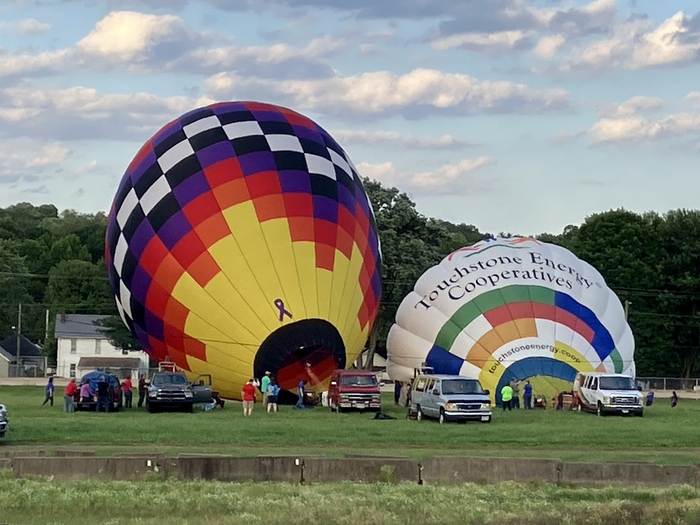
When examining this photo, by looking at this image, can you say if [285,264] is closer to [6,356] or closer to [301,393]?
[301,393]

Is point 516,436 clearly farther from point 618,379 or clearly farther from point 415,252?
point 415,252

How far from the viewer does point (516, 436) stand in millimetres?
26875

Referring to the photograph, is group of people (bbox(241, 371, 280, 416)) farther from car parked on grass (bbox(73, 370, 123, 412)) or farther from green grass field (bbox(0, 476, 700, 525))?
green grass field (bbox(0, 476, 700, 525))

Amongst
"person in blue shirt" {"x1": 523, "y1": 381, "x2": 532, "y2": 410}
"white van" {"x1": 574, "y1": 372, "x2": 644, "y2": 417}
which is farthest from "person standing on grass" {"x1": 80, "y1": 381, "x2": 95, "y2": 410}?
"white van" {"x1": 574, "y1": 372, "x2": 644, "y2": 417}

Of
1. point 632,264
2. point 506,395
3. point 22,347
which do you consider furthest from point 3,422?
point 22,347

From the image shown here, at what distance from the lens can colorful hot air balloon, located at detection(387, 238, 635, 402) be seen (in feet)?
126

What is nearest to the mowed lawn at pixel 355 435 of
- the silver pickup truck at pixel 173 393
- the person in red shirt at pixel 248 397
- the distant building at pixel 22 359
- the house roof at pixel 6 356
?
the person in red shirt at pixel 248 397

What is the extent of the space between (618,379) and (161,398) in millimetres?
12786

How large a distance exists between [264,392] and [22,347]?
77.4 metres

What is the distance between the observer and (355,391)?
3441cm

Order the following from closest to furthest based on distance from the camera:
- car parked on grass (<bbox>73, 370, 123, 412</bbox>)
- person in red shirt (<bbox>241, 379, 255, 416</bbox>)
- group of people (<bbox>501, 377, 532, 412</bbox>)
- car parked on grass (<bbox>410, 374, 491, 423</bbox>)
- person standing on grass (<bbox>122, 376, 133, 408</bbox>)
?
car parked on grass (<bbox>410, 374, 491, 423</bbox>) → person in red shirt (<bbox>241, 379, 255, 416</bbox>) → car parked on grass (<bbox>73, 370, 123, 412</bbox>) → group of people (<bbox>501, 377, 532, 412</bbox>) → person standing on grass (<bbox>122, 376, 133, 408</bbox>)

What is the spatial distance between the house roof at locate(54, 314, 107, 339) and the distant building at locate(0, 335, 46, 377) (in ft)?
10.6

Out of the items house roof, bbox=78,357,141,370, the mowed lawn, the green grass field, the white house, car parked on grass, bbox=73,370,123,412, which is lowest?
the green grass field

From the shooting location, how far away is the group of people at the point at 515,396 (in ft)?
122
